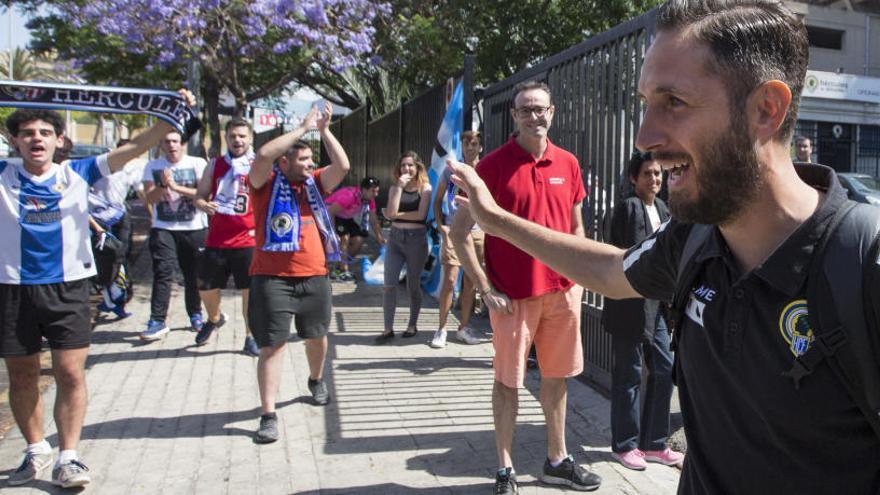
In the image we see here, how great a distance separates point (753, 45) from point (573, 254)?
2.51 ft

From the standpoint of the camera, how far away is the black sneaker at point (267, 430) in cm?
467

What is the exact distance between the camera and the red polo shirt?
3938 mm

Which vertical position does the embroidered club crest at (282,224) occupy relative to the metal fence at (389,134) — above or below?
below

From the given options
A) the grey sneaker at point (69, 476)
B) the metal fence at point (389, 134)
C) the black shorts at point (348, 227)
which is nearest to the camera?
the grey sneaker at point (69, 476)

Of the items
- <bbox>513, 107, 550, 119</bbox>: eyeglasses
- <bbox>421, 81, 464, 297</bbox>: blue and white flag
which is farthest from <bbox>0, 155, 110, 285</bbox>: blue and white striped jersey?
<bbox>421, 81, 464, 297</bbox>: blue and white flag

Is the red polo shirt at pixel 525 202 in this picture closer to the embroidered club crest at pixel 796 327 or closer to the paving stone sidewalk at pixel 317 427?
the paving stone sidewalk at pixel 317 427

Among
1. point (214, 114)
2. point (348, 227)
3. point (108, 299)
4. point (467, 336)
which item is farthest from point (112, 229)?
point (214, 114)

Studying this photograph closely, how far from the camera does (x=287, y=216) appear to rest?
16.1ft

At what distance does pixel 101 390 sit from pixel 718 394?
17.7ft

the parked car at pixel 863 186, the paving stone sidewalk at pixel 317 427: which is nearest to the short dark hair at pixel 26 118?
the paving stone sidewalk at pixel 317 427

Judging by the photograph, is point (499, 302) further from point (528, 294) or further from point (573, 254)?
point (573, 254)

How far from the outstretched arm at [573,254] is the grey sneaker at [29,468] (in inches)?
134

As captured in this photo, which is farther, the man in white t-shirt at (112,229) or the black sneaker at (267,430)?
the man in white t-shirt at (112,229)

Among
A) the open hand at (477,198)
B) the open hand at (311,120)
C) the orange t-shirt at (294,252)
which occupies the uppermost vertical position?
the open hand at (311,120)
